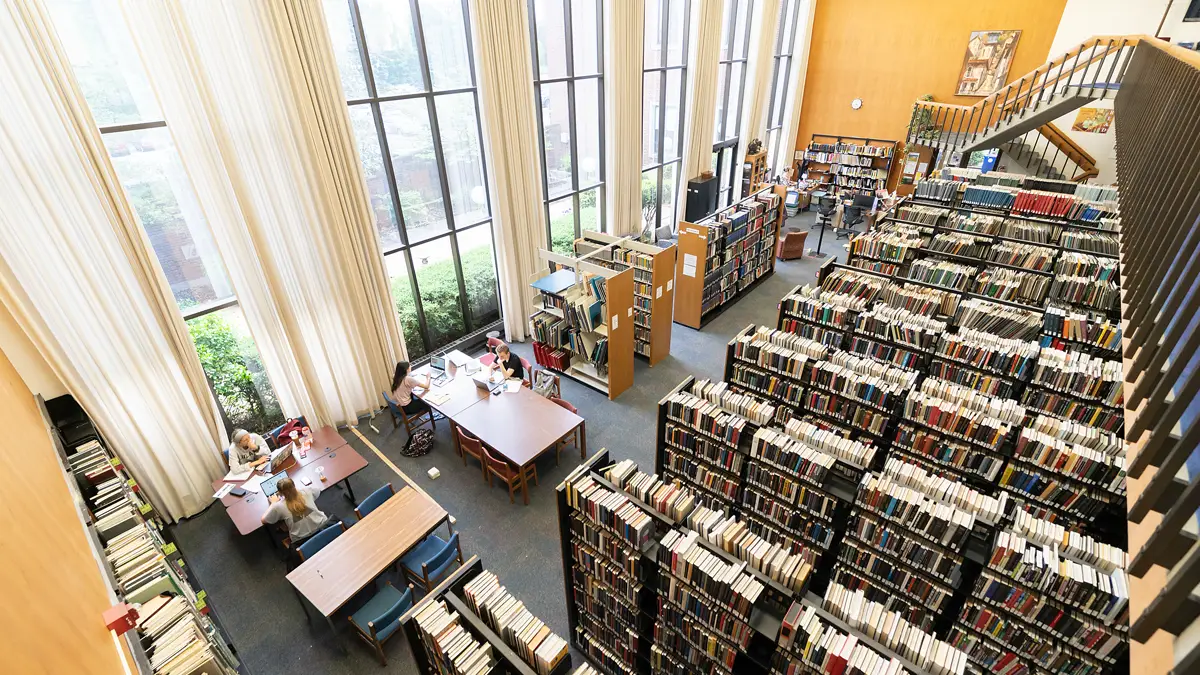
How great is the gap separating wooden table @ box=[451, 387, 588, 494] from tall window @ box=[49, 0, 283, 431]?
2669mm

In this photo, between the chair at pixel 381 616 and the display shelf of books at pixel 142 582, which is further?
the chair at pixel 381 616

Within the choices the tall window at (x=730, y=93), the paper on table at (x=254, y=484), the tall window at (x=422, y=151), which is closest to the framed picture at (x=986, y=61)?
the tall window at (x=730, y=93)

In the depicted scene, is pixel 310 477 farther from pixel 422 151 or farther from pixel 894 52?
pixel 894 52

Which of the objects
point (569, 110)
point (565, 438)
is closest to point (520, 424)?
point (565, 438)

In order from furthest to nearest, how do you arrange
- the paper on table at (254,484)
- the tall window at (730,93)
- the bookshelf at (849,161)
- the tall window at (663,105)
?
the bookshelf at (849,161) < the tall window at (730,93) < the tall window at (663,105) < the paper on table at (254,484)

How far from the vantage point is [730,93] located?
491 inches

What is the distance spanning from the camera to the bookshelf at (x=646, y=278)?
7539mm

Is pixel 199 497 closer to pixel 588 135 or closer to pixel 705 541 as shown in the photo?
pixel 705 541

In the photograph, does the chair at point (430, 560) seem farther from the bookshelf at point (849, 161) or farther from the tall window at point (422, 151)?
the bookshelf at point (849, 161)

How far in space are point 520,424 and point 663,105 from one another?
7779 millimetres

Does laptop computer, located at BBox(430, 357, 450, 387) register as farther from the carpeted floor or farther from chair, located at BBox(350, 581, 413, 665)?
chair, located at BBox(350, 581, 413, 665)

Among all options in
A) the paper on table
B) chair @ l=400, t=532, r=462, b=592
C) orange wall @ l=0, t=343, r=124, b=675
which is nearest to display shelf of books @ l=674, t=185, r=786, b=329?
chair @ l=400, t=532, r=462, b=592

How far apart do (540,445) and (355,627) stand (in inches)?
89.4

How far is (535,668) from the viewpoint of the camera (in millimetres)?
3119
